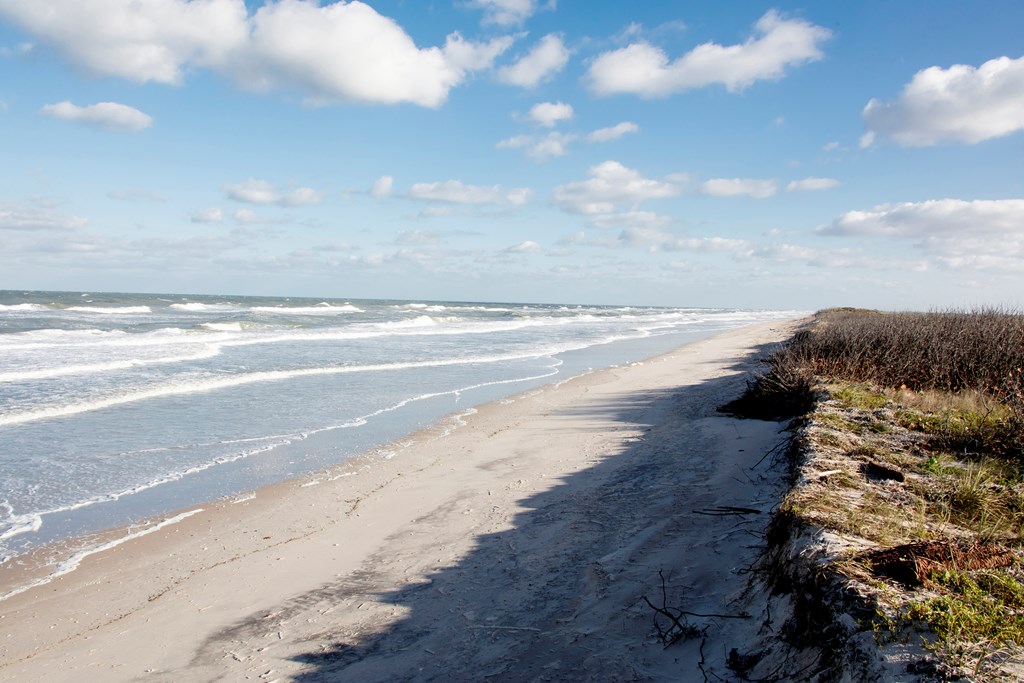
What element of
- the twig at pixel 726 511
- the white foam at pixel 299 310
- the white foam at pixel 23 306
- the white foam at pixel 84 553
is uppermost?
the white foam at pixel 299 310

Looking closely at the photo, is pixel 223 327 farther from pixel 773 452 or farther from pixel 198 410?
pixel 773 452

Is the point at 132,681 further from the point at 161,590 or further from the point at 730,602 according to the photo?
the point at 730,602

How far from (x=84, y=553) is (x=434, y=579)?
3556 mm

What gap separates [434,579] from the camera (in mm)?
5055

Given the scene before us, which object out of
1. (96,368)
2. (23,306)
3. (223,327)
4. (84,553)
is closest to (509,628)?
(84,553)

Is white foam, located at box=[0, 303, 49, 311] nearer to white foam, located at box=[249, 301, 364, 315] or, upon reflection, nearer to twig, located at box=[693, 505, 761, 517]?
white foam, located at box=[249, 301, 364, 315]

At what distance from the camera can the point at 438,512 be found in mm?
6730

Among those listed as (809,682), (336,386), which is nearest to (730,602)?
(809,682)

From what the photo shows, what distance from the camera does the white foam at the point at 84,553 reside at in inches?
214

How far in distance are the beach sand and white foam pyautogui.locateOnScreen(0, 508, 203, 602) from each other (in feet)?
0.33

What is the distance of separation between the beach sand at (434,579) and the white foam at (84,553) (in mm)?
99

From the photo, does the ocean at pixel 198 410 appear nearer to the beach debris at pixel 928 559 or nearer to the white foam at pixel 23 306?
the beach debris at pixel 928 559

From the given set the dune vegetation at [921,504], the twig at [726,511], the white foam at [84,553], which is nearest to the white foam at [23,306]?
the white foam at [84,553]

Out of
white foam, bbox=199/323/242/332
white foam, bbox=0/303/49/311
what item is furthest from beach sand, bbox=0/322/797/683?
white foam, bbox=0/303/49/311
